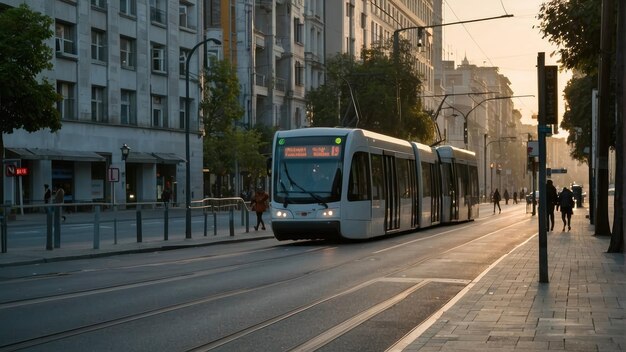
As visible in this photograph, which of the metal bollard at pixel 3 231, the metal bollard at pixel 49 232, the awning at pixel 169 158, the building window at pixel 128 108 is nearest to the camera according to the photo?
the metal bollard at pixel 3 231

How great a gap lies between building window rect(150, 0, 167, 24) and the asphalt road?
37.4 metres

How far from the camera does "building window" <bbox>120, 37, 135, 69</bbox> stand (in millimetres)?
56344

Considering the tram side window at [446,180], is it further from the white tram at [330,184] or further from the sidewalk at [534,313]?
the sidewalk at [534,313]

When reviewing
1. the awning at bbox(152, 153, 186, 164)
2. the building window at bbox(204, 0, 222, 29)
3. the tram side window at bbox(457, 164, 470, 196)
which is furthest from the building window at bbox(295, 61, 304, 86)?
the tram side window at bbox(457, 164, 470, 196)

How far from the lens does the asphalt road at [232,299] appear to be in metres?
9.91

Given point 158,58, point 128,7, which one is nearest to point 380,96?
point 158,58

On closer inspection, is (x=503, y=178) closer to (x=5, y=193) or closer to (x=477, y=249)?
(x=5, y=193)

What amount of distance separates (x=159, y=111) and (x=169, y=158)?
292 centimetres

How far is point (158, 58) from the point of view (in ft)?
197

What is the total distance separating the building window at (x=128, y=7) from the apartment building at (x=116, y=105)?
0.25ft

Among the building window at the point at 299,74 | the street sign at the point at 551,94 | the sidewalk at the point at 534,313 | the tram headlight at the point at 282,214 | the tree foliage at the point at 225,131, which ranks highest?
the building window at the point at 299,74

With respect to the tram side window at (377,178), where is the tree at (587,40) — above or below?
above

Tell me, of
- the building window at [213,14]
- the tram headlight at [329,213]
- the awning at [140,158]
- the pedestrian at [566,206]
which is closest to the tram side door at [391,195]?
the tram headlight at [329,213]

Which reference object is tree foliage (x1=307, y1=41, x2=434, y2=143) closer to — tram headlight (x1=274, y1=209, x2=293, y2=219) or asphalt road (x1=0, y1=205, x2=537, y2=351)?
tram headlight (x1=274, y1=209, x2=293, y2=219)
